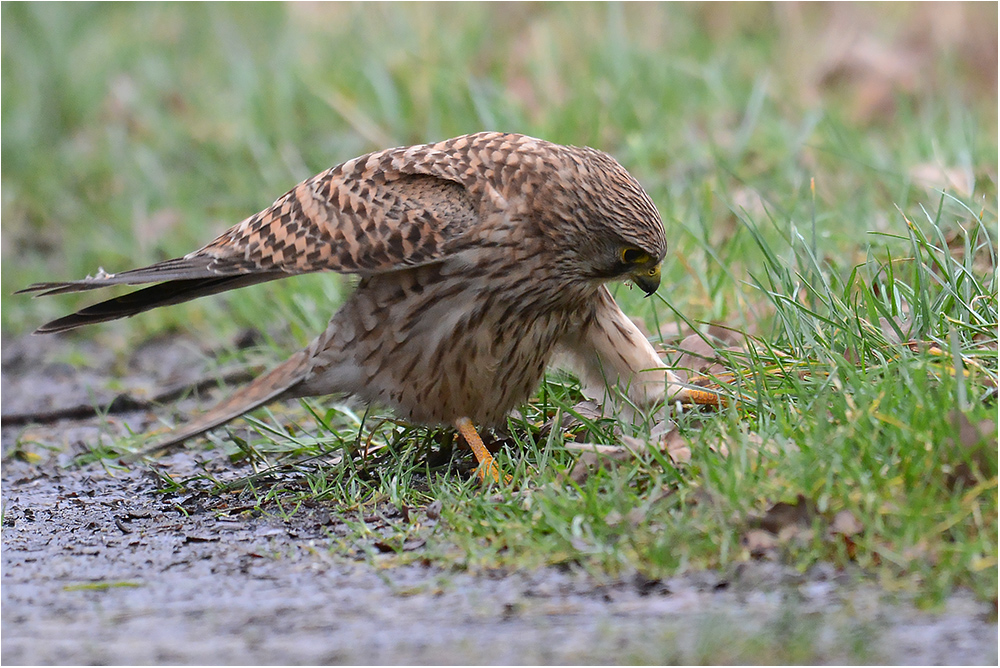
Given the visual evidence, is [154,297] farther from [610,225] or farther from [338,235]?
[610,225]

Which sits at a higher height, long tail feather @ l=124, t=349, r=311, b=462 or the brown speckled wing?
the brown speckled wing

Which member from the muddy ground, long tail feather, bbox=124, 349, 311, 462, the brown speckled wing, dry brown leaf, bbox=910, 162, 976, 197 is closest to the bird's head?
the brown speckled wing

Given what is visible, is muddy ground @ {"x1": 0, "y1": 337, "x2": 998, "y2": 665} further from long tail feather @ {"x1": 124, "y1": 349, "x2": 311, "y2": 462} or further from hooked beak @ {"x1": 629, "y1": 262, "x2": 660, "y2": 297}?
hooked beak @ {"x1": 629, "y1": 262, "x2": 660, "y2": 297}

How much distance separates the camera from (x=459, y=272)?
396cm

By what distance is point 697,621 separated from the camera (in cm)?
272

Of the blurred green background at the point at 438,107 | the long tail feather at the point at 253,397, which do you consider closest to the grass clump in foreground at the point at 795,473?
the long tail feather at the point at 253,397

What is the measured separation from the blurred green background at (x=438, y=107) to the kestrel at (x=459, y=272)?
130 cm

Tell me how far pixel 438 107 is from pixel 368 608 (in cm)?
502

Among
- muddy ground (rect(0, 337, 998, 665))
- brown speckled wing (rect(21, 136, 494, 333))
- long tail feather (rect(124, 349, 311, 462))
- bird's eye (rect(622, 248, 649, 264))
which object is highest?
brown speckled wing (rect(21, 136, 494, 333))

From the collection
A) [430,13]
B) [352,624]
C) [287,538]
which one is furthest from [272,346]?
[430,13]

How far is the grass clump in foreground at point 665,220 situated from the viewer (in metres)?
3.07

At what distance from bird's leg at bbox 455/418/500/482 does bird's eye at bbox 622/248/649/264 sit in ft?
2.57

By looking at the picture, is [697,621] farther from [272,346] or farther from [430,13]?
[430,13]

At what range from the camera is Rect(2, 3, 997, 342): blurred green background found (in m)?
6.42
